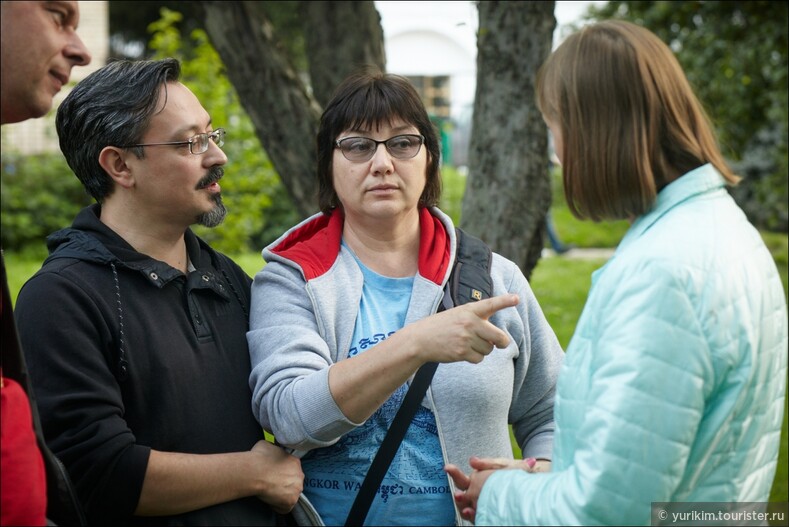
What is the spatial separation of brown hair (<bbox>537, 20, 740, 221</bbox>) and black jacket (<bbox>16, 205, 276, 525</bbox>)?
1.24 meters

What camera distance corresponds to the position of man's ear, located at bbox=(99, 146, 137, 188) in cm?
283

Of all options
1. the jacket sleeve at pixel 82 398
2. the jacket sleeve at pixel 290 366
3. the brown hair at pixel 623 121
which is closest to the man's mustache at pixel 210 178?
the jacket sleeve at pixel 290 366

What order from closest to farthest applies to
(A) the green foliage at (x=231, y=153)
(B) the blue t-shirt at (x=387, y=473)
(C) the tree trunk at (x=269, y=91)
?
(B) the blue t-shirt at (x=387, y=473)
(C) the tree trunk at (x=269, y=91)
(A) the green foliage at (x=231, y=153)

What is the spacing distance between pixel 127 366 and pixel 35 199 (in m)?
11.2

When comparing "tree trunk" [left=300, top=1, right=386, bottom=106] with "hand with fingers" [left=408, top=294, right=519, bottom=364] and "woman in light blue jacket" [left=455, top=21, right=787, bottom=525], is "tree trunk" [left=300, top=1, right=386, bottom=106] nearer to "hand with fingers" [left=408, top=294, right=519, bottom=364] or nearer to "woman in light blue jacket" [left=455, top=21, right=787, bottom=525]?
"hand with fingers" [left=408, top=294, right=519, bottom=364]

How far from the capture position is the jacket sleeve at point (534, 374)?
2934 millimetres

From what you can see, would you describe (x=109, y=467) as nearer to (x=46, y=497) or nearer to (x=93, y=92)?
(x=46, y=497)

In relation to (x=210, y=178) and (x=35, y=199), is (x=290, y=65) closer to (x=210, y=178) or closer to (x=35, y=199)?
(x=210, y=178)

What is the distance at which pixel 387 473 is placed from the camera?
9.04 ft

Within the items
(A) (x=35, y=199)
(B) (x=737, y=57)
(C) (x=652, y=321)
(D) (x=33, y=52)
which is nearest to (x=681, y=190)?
(C) (x=652, y=321)

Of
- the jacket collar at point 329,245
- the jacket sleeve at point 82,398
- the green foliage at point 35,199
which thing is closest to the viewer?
the jacket sleeve at point 82,398

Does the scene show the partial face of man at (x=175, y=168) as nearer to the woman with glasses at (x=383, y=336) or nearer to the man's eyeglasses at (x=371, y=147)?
the woman with glasses at (x=383, y=336)

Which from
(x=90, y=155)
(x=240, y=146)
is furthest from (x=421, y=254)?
(x=240, y=146)

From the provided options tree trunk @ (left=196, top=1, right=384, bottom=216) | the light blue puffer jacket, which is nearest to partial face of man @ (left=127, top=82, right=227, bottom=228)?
the light blue puffer jacket
